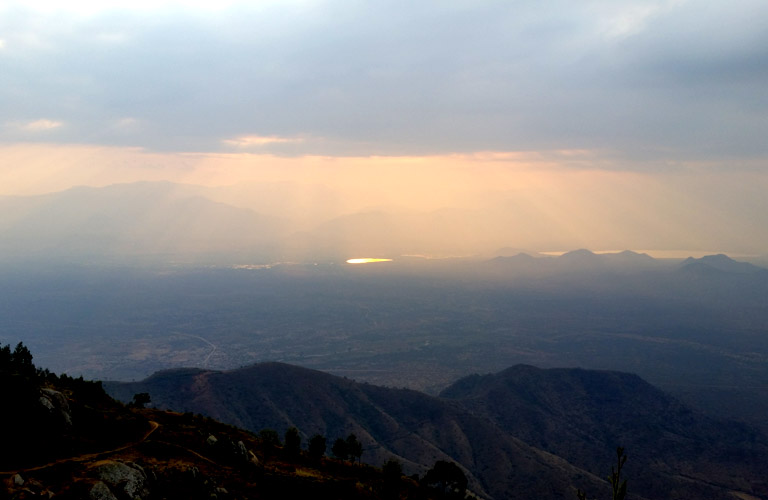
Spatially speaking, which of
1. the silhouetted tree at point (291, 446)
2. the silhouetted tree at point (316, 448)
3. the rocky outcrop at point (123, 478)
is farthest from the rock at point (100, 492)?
the silhouetted tree at point (316, 448)

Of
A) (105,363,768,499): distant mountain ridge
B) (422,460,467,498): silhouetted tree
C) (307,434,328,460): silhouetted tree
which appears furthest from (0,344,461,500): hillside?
(105,363,768,499): distant mountain ridge

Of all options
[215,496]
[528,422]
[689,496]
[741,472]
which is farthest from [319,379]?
[215,496]

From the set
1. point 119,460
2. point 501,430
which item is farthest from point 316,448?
point 501,430

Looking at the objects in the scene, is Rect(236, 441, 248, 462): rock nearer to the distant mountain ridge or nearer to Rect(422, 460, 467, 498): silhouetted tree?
Rect(422, 460, 467, 498): silhouetted tree

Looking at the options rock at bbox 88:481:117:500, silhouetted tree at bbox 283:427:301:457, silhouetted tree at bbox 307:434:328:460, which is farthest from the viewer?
silhouetted tree at bbox 307:434:328:460

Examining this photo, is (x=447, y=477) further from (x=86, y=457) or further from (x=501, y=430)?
(x=501, y=430)

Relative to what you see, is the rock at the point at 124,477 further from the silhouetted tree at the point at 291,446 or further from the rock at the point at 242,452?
the silhouetted tree at the point at 291,446
